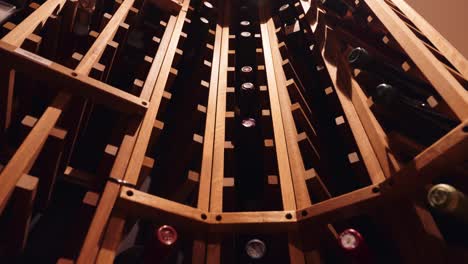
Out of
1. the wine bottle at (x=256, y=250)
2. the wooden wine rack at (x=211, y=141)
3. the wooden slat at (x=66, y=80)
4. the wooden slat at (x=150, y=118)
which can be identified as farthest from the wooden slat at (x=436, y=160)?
the wooden slat at (x=66, y=80)

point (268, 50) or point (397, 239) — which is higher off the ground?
point (268, 50)

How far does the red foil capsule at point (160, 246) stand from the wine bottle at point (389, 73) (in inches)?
38.8

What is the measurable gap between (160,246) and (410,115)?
0.95 meters

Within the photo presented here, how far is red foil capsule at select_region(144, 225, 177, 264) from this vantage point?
100cm

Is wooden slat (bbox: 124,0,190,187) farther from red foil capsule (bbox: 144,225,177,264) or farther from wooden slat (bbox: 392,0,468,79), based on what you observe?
wooden slat (bbox: 392,0,468,79)

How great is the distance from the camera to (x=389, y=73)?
146cm

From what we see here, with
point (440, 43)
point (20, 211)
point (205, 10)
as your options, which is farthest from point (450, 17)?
point (20, 211)

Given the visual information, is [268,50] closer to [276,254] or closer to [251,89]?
[251,89]

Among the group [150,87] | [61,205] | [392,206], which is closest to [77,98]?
[150,87]

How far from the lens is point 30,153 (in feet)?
3.36

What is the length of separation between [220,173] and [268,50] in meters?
1.01

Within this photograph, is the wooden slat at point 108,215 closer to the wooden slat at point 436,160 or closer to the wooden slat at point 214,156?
the wooden slat at point 214,156

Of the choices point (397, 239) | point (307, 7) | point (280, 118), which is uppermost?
point (307, 7)

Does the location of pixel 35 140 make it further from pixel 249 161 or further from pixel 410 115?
pixel 410 115
